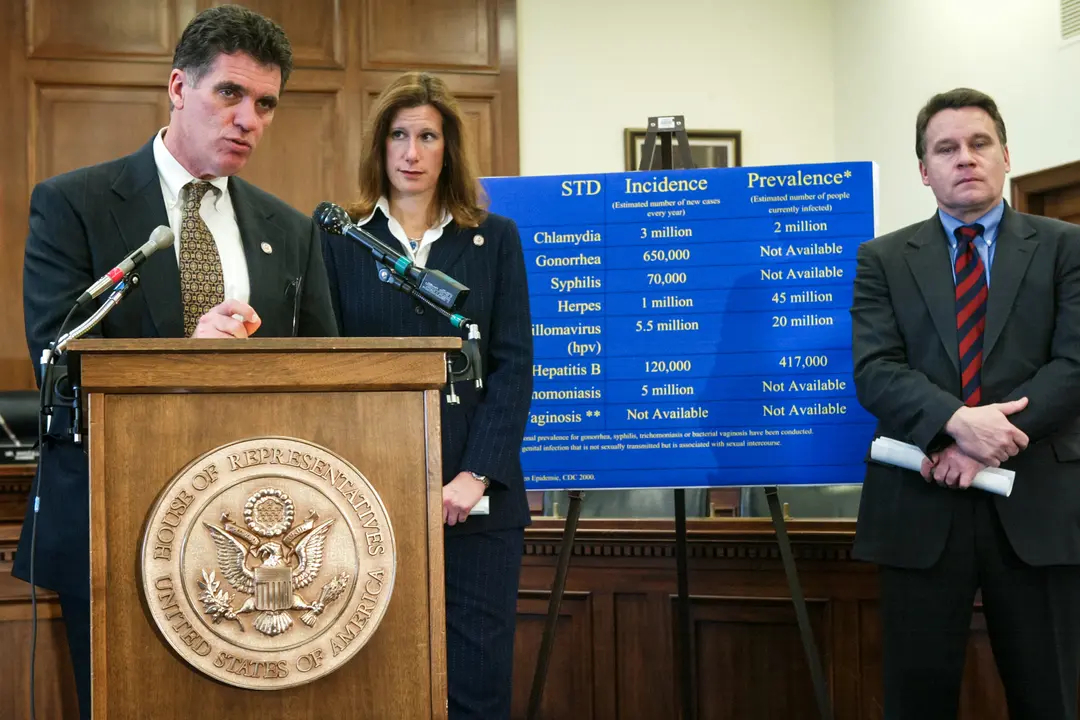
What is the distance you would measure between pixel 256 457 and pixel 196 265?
1.82 feet

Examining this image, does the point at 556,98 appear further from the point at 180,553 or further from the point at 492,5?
the point at 180,553

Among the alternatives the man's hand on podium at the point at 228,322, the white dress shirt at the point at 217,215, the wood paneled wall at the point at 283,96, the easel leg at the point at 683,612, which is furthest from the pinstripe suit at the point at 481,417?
the wood paneled wall at the point at 283,96

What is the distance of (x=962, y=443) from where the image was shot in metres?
2.43

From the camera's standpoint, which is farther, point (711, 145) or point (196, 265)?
point (711, 145)

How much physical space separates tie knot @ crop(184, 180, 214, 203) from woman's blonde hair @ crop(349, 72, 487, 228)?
533mm

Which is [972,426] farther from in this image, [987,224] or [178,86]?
[178,86]

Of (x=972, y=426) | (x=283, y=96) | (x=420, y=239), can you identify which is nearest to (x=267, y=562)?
(x=420, y=239)

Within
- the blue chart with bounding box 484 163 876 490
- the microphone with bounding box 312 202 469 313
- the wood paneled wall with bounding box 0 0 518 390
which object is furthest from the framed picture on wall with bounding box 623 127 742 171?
the microphone with bounding box 312 202 469 313

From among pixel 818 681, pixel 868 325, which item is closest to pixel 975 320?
pixel 868 325

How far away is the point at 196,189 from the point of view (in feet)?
6.11

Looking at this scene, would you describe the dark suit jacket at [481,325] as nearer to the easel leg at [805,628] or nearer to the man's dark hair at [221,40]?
the man's dark hair at [221,40]

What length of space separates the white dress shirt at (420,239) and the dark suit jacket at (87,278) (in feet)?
1.46

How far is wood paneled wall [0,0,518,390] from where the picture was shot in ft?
19.3

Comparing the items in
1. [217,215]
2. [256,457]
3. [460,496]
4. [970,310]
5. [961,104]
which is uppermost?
[961,104]
